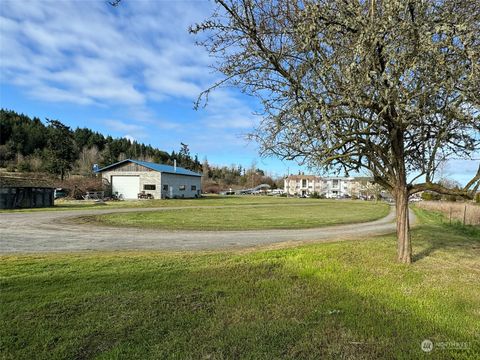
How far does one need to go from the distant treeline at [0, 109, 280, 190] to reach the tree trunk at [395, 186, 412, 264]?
2202 inches

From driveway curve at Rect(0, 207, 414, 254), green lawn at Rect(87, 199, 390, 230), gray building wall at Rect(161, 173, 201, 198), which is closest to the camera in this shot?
driveway curve at Rect(0, 207, 414, 254)

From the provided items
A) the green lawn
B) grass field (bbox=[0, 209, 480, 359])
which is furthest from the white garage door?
grass field (bbox=[0, 209, 480, 359])

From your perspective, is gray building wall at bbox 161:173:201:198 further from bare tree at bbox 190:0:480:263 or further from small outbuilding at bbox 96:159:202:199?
bare tree at bbox 190:0:480:263

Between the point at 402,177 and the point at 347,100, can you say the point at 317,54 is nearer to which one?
the point at 347,100

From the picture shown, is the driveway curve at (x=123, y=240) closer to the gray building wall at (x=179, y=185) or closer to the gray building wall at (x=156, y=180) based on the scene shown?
the gray building wall at (x=156, y=180)

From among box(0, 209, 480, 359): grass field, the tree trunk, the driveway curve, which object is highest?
the tree trunk

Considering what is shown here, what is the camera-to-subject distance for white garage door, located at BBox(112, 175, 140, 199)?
5347 centimetres

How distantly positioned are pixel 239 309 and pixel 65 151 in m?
58.5

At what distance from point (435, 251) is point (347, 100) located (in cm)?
573

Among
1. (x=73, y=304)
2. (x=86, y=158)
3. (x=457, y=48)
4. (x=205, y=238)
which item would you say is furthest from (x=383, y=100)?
(x=86, y=158)

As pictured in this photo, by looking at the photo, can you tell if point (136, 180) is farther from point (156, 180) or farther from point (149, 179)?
point (156, 180)

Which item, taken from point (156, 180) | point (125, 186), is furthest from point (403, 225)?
point (125, 186)

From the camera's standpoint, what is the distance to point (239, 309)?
14.8 ft

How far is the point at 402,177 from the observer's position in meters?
7.26
